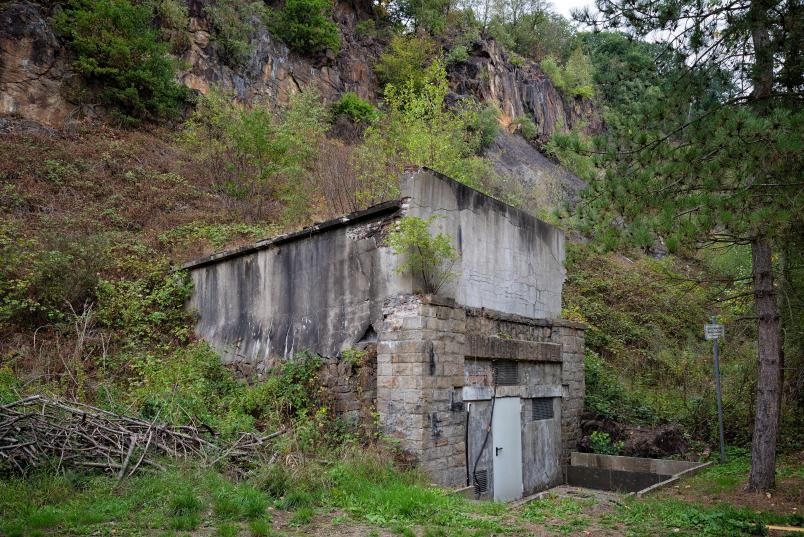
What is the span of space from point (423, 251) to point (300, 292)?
253 centimetres

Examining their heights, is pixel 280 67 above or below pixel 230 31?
below

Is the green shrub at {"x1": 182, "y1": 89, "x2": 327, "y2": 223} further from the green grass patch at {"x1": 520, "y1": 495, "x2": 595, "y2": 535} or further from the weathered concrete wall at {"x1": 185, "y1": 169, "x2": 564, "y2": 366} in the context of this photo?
the green grass patch at {"x1": 520, "y1": 495, "x2": 595, "y2": 535}

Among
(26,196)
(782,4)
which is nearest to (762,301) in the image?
(782,4)

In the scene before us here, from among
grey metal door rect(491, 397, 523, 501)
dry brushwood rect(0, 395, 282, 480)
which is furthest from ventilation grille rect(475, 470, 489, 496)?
dry brushwood rect(0, 395, 282, 480)

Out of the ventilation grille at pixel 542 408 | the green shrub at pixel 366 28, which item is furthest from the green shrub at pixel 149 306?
the green shrub at pixel 366 28

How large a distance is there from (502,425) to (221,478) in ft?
15.3

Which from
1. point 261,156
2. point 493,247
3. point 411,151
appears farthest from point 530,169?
point 493,247

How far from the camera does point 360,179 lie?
15.3 meters

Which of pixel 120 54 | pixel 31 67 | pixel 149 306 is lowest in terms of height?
pixel 149 306

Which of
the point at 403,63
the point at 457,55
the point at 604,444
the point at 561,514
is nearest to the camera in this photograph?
the point at 561,514

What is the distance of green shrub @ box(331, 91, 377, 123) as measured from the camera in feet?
85.6

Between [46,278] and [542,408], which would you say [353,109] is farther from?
[542,408]

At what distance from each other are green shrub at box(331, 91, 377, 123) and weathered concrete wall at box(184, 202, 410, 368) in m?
15.5

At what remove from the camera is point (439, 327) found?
8.43 metres
